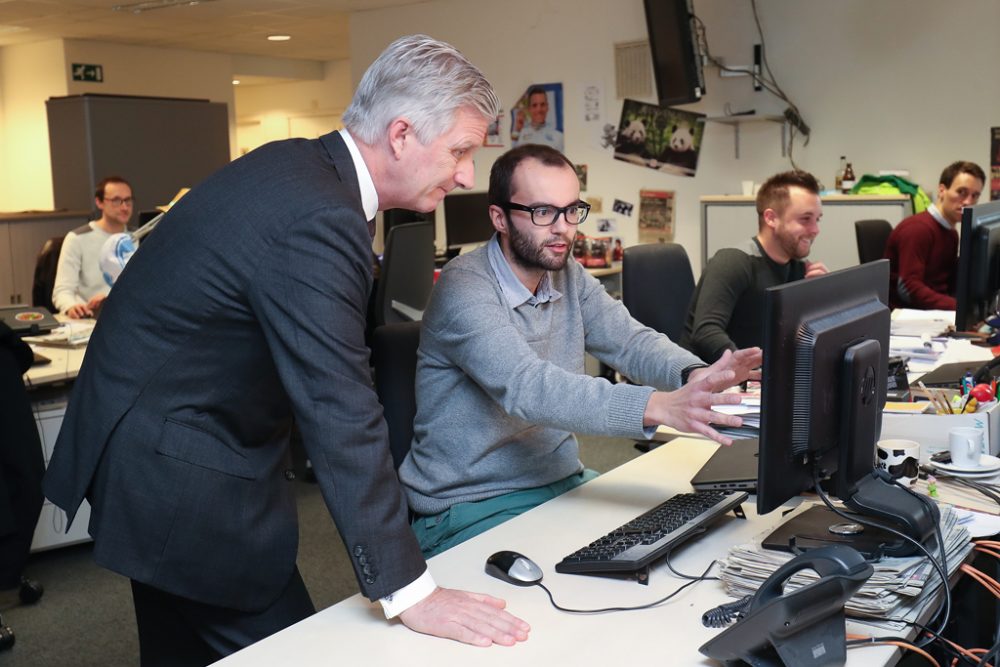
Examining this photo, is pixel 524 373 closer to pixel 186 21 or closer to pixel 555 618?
pixel 555 618

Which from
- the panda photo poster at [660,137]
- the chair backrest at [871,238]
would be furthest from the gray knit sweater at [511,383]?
the panda photo poster at [660,137]

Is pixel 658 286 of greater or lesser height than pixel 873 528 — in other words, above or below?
above

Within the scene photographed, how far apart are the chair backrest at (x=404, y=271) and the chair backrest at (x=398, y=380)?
2.56 m

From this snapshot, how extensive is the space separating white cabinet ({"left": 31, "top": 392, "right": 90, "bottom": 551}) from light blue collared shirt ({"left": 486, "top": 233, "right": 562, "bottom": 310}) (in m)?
2.12

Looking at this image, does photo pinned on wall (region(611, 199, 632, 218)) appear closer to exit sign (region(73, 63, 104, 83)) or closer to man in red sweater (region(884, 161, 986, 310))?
man in red sweater (region(884, 161, 986, 310))

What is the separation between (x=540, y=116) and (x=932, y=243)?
10.5 feet

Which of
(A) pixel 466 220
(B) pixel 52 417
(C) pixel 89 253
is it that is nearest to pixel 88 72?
(C) pixel 89 253

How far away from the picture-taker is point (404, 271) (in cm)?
477

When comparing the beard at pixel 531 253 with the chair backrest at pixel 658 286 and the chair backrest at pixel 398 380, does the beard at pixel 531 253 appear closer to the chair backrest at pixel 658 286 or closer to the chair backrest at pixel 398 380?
the chair backrest at pixel 398 380

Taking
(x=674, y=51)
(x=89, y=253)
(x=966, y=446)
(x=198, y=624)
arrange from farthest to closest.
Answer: (x=674, y=51) → (x=89, y=253) → (x=966, y=446) → (x=198, y=624)

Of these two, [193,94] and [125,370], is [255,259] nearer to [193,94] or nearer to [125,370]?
[125,370]

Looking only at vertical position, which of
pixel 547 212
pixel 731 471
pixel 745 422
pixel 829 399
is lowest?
pixel 731 471

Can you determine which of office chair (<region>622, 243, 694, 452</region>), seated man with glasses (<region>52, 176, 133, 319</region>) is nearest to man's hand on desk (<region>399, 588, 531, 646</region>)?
office chair (<region>622, 243, 694, 452</region>)

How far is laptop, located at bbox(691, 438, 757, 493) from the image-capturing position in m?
1.91
